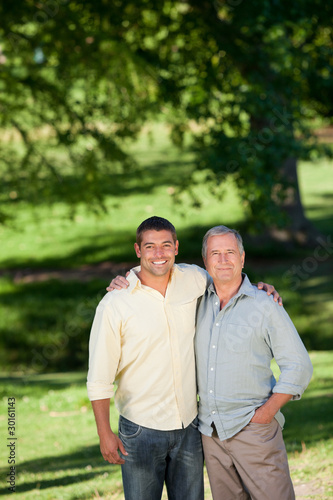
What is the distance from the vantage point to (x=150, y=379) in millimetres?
3248

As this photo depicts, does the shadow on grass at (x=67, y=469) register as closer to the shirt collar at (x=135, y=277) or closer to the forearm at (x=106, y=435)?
the forearm at (x=106, y=435)

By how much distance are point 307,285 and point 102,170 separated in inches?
289

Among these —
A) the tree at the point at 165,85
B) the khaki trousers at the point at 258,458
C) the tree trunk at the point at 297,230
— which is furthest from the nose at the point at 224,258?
the tree trunk at the point at 297,230

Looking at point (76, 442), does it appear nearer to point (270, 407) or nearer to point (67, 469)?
point (67, 469)

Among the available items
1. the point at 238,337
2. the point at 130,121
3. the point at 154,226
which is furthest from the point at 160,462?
the point at 130,121

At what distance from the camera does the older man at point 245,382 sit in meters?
3.17

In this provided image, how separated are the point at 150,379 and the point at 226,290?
0.57 metres

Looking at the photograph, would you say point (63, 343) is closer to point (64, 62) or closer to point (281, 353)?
point (64, 62)

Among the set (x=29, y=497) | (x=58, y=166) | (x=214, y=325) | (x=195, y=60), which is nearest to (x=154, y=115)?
(x=195, y=60)

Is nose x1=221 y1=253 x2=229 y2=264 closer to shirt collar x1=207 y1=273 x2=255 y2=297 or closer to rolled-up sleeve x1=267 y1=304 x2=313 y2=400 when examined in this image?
shirt collar x1=207 y1=273 x2=255 y2=297

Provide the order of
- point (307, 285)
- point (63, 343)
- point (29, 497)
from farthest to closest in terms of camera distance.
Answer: point (307, 285) < point (63, 343) < point (29, 497)

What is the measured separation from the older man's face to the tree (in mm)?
5484

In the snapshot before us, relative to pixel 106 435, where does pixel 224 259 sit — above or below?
above

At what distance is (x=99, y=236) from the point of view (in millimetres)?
21500
